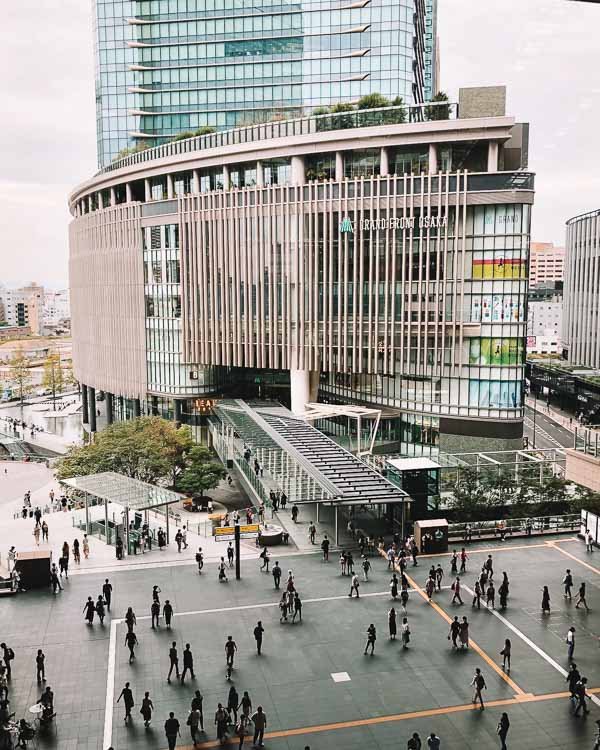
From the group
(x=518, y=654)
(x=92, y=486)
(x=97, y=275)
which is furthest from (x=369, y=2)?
(x=518, y=654)

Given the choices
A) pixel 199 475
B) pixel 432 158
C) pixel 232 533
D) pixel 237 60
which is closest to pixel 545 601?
pixel 232 533

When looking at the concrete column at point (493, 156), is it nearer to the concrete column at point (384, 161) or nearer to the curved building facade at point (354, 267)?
the curved building facade at point (354, 267)

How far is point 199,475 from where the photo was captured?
5491 centimetres

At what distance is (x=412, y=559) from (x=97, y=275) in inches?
2294

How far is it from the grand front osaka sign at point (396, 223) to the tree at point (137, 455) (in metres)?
21.8

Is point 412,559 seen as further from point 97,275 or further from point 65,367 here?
point 65,367

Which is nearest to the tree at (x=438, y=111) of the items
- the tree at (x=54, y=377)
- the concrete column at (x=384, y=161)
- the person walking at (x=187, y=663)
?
the concrete column at (x=384, y=161)

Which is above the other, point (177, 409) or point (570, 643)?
point (177, 409)

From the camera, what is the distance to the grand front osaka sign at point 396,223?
2218 inches

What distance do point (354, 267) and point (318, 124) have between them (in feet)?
42.7

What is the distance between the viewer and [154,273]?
72812 mm

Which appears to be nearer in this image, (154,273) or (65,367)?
(154,273)

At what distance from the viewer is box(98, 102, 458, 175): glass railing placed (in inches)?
2286

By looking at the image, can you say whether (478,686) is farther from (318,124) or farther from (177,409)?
(177,409)
